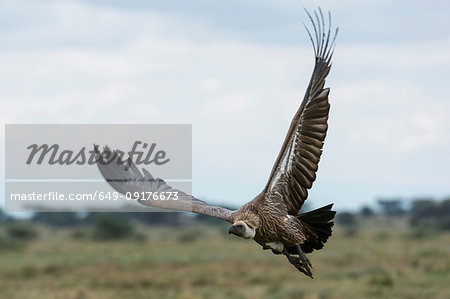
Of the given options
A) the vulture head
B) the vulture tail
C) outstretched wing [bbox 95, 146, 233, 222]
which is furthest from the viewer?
outstretched wing [bbox 95, 146, 233, 222]

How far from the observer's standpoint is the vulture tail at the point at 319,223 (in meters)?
7.44

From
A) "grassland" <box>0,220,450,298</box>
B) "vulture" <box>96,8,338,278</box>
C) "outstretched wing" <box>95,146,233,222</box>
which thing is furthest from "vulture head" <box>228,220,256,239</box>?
Result: "grassland" <box>0,220,450,298</box>

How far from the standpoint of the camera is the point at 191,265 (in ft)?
112

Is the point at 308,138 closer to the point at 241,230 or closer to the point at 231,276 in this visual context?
the point at 241,230

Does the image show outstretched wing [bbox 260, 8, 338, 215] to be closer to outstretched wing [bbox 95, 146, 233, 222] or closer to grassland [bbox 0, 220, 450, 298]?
outstretched wing [bbox 95, 146, 233, 222]

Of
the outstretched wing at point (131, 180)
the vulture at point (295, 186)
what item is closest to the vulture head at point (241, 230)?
the vulture at point (295, 186)

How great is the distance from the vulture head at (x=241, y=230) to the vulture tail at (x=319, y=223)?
2.05ft

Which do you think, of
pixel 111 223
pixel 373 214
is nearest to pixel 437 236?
pixel 111 223

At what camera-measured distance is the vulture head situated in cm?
671

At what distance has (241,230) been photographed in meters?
6.79

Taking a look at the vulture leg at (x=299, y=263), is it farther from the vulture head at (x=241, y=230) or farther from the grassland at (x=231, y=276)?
the grassland at (x=231, y=276)

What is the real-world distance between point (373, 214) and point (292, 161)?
273 ft

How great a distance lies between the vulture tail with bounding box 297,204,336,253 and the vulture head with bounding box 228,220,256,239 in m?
0.62

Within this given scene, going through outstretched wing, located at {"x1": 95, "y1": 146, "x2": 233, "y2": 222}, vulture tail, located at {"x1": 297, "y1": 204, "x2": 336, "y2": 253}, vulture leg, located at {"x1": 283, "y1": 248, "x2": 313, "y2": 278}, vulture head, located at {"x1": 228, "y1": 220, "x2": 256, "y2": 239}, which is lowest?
vulture leg, located at {"x1": 283, "y1": 248, "x2": 313, "y2": 278}
